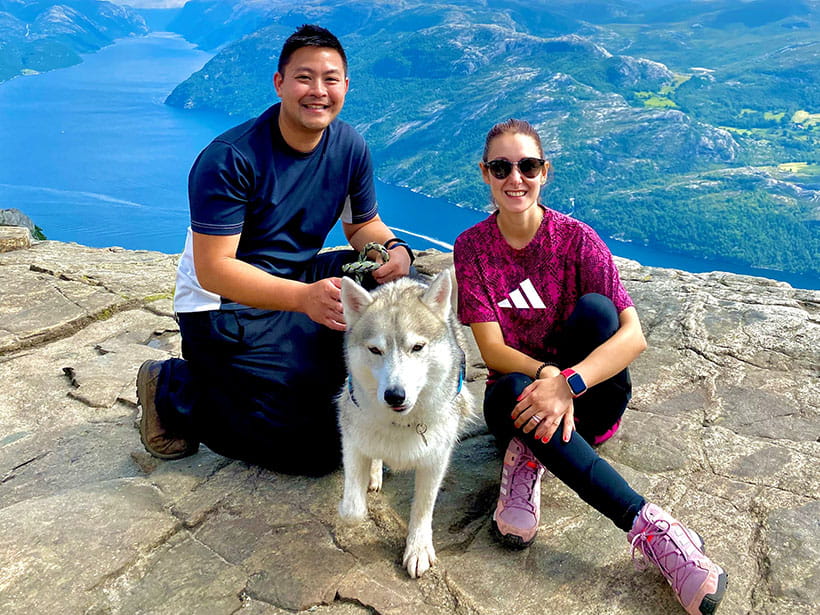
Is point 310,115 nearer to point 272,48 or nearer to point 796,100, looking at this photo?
point 796,100

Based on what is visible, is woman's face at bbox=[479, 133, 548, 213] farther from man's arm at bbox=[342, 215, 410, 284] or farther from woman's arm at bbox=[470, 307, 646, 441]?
man's arm at bbox=[342, 215, 410, 284]

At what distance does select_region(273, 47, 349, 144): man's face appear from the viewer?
10.7 feet

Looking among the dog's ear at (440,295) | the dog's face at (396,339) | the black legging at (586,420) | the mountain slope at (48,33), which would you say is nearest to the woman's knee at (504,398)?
the black legging at (586,420)

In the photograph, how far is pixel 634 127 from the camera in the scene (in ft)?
235

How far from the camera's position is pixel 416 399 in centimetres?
260

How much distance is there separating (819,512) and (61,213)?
51141 millimetres

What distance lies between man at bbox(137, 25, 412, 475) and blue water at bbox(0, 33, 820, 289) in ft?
97.4

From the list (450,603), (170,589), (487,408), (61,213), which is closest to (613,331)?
(487,408)

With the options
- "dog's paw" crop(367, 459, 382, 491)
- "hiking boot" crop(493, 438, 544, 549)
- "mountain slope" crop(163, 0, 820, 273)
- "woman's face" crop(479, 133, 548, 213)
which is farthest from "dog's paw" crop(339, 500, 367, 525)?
"mountain slope" crop(163, 0, 820, 273)

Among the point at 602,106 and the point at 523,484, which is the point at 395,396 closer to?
the point at 523,484

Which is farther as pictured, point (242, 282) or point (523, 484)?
point (242, 282)

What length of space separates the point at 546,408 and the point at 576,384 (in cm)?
19

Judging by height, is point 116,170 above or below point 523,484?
below

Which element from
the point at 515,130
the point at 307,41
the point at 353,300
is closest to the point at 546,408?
the point at 353,300
